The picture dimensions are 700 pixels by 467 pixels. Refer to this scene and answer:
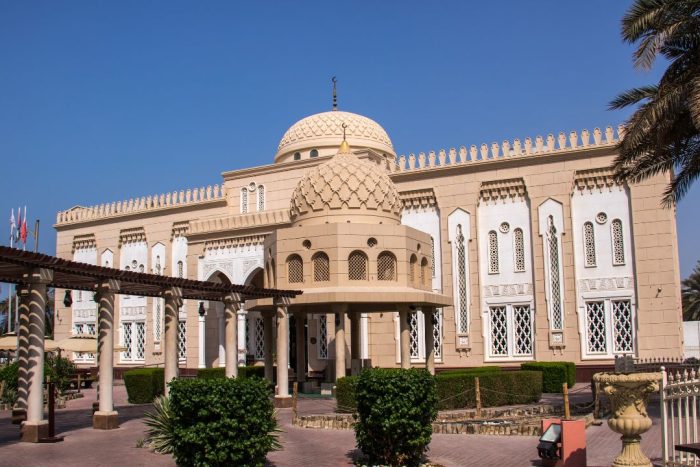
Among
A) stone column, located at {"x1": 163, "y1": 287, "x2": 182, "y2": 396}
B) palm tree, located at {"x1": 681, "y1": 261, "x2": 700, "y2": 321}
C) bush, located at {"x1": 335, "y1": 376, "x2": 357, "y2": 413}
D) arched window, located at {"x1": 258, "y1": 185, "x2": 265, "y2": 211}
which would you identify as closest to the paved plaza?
stone column, located at {"x1": 163, "y1": 287, "x2": 182, "y2": 396}

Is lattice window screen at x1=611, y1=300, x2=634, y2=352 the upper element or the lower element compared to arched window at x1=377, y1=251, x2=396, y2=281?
lower

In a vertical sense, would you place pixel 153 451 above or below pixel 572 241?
below

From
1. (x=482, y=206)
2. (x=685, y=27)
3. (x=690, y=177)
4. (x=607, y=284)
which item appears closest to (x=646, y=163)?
(x=690, y=177)

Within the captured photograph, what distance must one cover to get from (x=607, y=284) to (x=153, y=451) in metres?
19.9

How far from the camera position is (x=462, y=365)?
29844 mm

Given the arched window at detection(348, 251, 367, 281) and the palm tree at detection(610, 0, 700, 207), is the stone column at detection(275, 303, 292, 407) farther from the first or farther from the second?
the palm tree at detection(610, 0, 700, 207)

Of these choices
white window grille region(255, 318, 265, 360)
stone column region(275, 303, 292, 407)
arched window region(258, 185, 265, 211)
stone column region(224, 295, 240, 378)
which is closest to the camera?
stone column region(224, 295, 240, 378)

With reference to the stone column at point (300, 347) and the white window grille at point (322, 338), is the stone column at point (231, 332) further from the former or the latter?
the white window grille at point (322, 338)

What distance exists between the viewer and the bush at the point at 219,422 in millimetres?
10117

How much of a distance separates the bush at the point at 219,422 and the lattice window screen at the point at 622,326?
66.2 ft

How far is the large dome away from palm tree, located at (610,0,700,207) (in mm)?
19274

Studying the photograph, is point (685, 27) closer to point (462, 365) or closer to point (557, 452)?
point (557, 452)

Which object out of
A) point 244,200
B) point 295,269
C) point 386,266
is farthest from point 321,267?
point 244,200

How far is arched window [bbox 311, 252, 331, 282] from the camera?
22.4 metres
